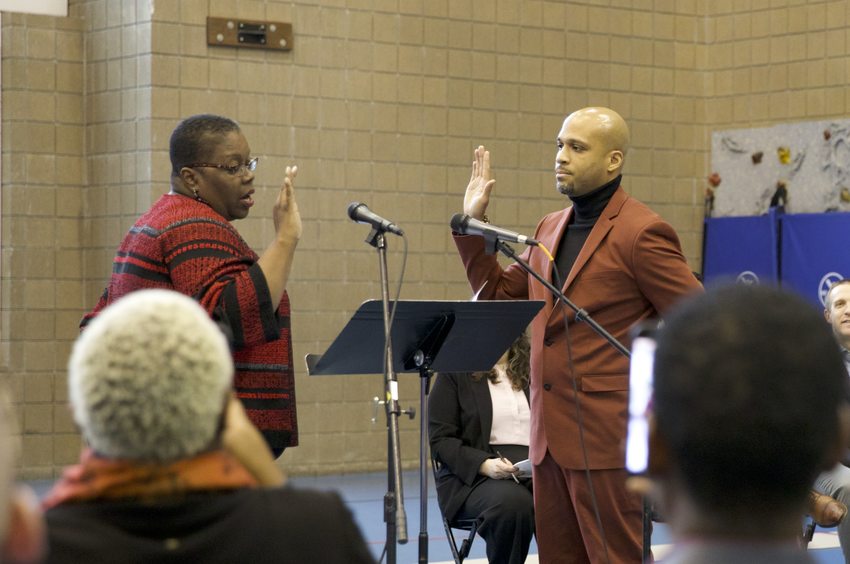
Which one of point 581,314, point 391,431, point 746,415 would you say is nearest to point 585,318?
point 581,314

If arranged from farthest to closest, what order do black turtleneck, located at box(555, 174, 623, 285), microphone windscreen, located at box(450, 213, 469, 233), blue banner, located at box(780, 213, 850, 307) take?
blue banner, located at box(780, 213, 850, 307) → black turtleneck, located at box(555, 174, 623, 285) → microphone windscreen, located at box(450, 213, 469, 233)

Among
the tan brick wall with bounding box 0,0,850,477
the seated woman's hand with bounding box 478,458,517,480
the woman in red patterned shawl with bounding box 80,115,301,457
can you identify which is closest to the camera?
the woman in red patterned shawl with bounding box 80,115,301,457

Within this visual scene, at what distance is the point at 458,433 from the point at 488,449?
133mm

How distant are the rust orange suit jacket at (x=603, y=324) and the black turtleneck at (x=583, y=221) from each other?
5 cm

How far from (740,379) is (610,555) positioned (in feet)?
8.54

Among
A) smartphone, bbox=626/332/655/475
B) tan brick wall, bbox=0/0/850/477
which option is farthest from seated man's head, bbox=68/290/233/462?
tan brick wall, bbox=0/0/850/477

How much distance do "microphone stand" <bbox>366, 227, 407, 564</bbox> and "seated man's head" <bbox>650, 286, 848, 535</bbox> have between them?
1850 millimetres

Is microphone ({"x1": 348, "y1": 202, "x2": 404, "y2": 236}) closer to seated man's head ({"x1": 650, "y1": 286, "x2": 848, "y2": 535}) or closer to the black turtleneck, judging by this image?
the black turtleneck

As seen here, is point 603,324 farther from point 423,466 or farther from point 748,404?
point 748,404

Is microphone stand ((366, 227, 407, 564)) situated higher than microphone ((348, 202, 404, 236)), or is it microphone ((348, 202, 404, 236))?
microphone ((348, 202, 404, 236))

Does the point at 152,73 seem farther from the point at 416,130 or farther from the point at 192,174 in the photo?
the point at 192,174

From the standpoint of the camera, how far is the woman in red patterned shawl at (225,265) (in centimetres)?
330

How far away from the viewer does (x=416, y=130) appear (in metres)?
8.09

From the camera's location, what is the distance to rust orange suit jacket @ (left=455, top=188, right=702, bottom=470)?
3.68 metres
